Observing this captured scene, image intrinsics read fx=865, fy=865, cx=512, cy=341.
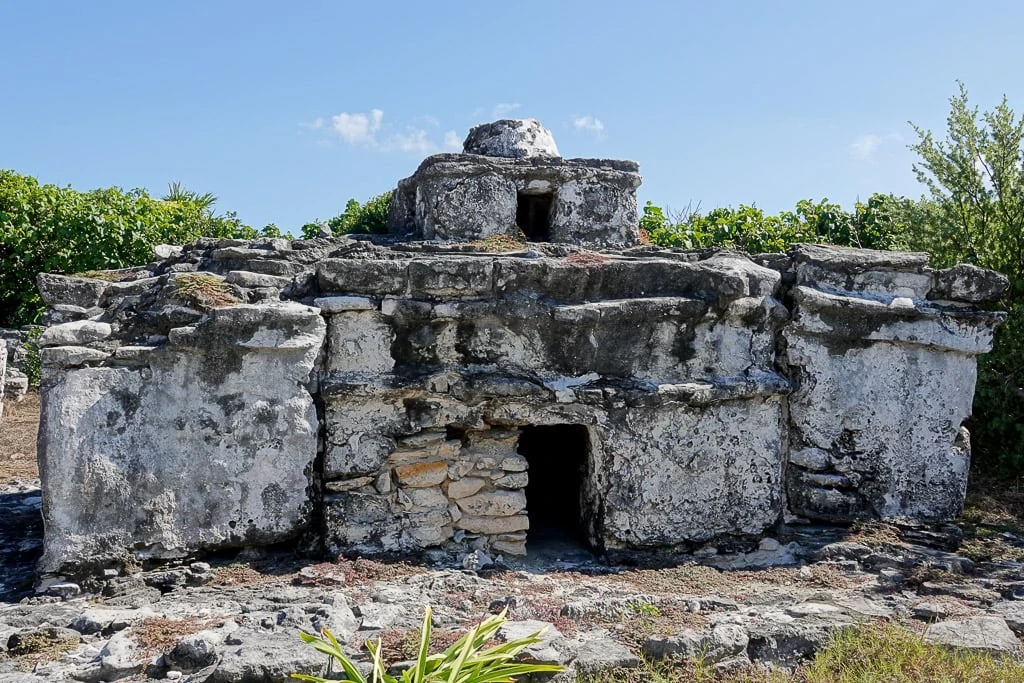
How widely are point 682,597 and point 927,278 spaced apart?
3.23 m

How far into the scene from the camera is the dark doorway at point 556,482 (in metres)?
6.70

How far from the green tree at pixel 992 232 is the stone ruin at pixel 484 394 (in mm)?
2483

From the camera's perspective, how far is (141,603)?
5195 millimetres

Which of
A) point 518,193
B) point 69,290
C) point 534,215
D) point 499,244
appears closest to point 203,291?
point 69,290

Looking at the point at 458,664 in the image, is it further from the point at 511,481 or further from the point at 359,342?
the point at 359,342

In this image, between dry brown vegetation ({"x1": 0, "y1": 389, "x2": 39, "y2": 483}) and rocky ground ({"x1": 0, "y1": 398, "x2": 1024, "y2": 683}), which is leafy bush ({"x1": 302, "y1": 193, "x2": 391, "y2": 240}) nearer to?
dry brown vegetation ({"x1": 0, "y1": 389, "x2": 39, "y2": 483})

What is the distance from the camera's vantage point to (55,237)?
537 inches

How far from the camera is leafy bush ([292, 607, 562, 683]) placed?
12.2 ft

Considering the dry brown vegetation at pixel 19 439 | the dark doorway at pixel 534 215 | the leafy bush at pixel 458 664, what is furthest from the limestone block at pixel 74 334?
the dark doorway at pixel 534 215

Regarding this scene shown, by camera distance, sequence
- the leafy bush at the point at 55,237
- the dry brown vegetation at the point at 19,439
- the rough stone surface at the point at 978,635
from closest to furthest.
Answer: the rough stone surface at the point at 978,635 < the dry brown vegetation at the point at 19,439 < the leafy bush at the point at 55,237

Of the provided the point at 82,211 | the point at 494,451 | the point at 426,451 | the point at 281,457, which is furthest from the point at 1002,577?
the point at 82,211

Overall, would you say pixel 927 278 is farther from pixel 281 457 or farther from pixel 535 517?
pixel 281 457

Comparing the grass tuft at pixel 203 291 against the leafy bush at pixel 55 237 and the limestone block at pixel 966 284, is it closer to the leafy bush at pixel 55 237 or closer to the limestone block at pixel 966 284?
the limestone block at pixel 966 284

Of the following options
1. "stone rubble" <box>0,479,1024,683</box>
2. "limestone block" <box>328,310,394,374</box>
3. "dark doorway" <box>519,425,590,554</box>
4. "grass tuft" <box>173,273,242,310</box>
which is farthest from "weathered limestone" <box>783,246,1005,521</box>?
"grass tuft" <box>173,273,242,310</box>
